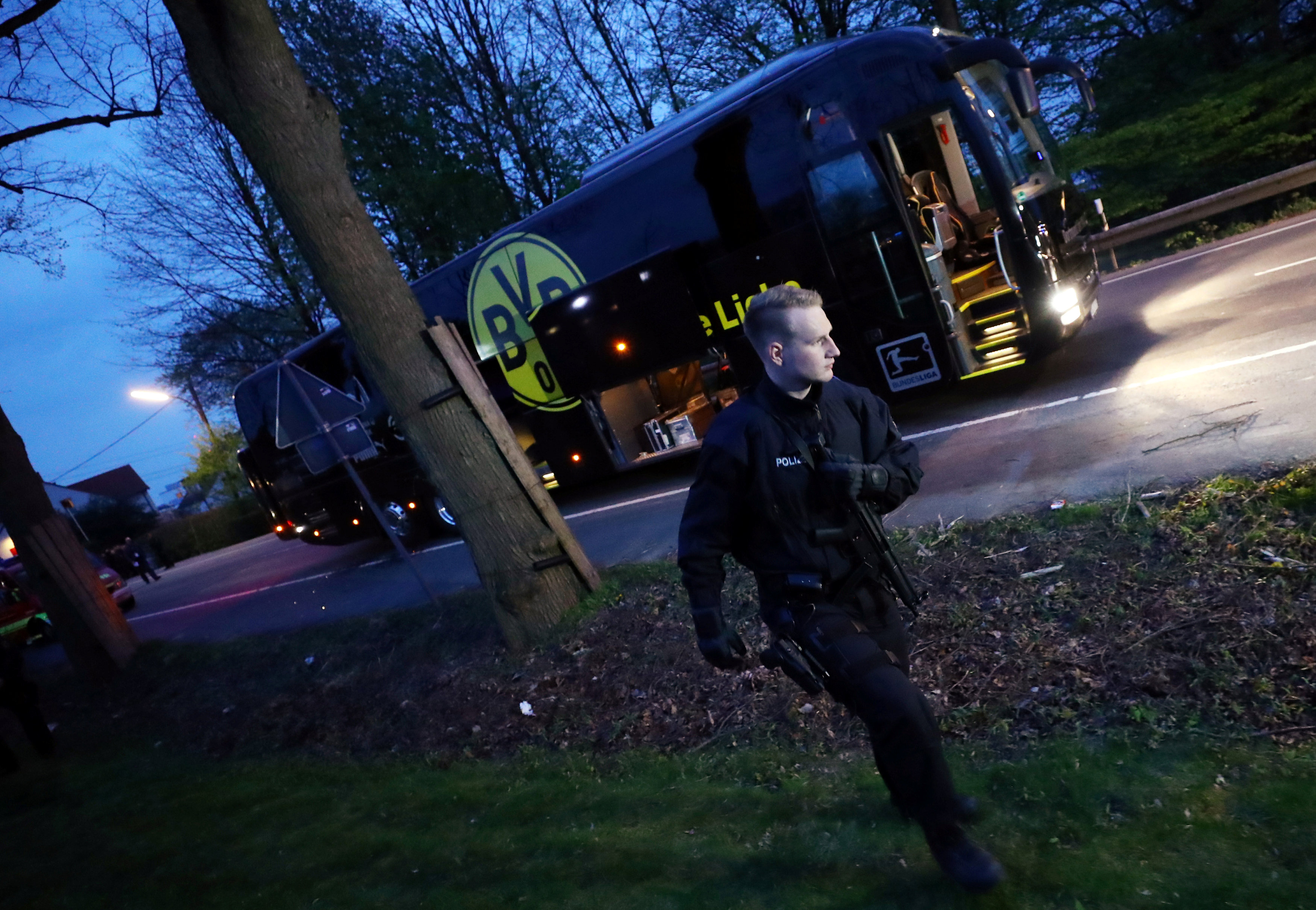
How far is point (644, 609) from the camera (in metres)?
6.44

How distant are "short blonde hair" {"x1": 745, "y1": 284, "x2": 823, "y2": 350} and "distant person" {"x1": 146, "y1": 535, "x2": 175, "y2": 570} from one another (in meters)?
36.3

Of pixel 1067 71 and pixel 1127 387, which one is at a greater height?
pixel 1067 71

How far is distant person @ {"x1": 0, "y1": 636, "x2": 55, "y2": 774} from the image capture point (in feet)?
27.2

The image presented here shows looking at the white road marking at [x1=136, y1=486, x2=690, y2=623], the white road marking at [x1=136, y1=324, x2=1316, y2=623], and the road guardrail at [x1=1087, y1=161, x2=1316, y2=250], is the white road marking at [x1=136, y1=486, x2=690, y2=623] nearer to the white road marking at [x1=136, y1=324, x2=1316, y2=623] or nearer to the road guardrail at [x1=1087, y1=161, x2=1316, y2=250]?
the white road marking at [x1=136, y1=324, x2=1316, y2=623]

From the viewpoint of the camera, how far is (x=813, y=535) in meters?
2.83

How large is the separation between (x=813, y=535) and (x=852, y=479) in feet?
0.86

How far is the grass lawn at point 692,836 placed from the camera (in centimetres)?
273

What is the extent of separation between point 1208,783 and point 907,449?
1500 millimetres

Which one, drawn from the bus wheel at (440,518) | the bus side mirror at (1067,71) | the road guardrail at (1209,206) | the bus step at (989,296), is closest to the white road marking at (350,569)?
the bus wheel at (440,518)

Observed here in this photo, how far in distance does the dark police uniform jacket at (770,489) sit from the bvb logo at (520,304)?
8536 mm

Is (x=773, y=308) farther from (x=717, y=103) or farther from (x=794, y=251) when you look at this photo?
(x=717, y=103)

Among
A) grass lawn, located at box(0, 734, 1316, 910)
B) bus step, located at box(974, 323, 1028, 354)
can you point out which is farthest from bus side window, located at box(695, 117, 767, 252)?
grass lawn, located at box(0, 734, 1316, 910)

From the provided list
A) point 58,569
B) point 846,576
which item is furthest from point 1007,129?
point 58,569

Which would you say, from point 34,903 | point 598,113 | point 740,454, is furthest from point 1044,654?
point 598,113
